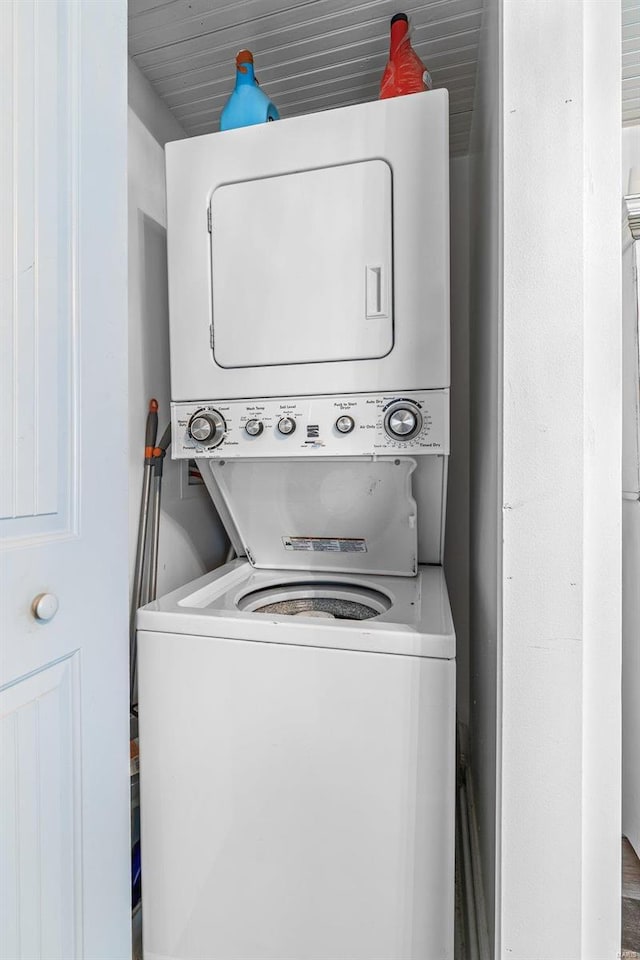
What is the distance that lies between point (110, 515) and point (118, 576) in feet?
0.40

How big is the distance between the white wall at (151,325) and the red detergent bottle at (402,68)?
85 centimetres

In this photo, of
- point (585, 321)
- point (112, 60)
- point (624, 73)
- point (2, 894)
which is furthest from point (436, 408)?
point (624, 73)

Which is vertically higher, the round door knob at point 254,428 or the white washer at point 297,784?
the round door knob at point 254,428

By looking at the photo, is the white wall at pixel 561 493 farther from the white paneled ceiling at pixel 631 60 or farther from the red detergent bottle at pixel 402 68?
the white paneled ceiling at pixel 631 60

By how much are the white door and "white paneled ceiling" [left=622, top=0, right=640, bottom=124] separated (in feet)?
4.57

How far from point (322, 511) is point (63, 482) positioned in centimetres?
99

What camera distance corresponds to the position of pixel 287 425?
151 centimetres

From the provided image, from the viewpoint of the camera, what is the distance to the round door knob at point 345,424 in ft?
4.79

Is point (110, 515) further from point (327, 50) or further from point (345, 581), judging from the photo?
point (327, 50)

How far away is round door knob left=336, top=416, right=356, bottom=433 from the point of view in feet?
4.79

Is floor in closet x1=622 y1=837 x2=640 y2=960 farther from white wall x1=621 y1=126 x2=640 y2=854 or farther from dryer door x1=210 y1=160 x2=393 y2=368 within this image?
dryer door x1=210 y1=160 x2=393 y2=368

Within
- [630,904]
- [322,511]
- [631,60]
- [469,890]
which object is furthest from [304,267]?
[630,904]

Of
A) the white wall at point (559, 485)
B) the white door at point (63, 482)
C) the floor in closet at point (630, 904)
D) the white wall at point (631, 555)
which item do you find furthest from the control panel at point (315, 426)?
the floor in closet at point (630, 904)

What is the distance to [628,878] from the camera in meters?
1.69
